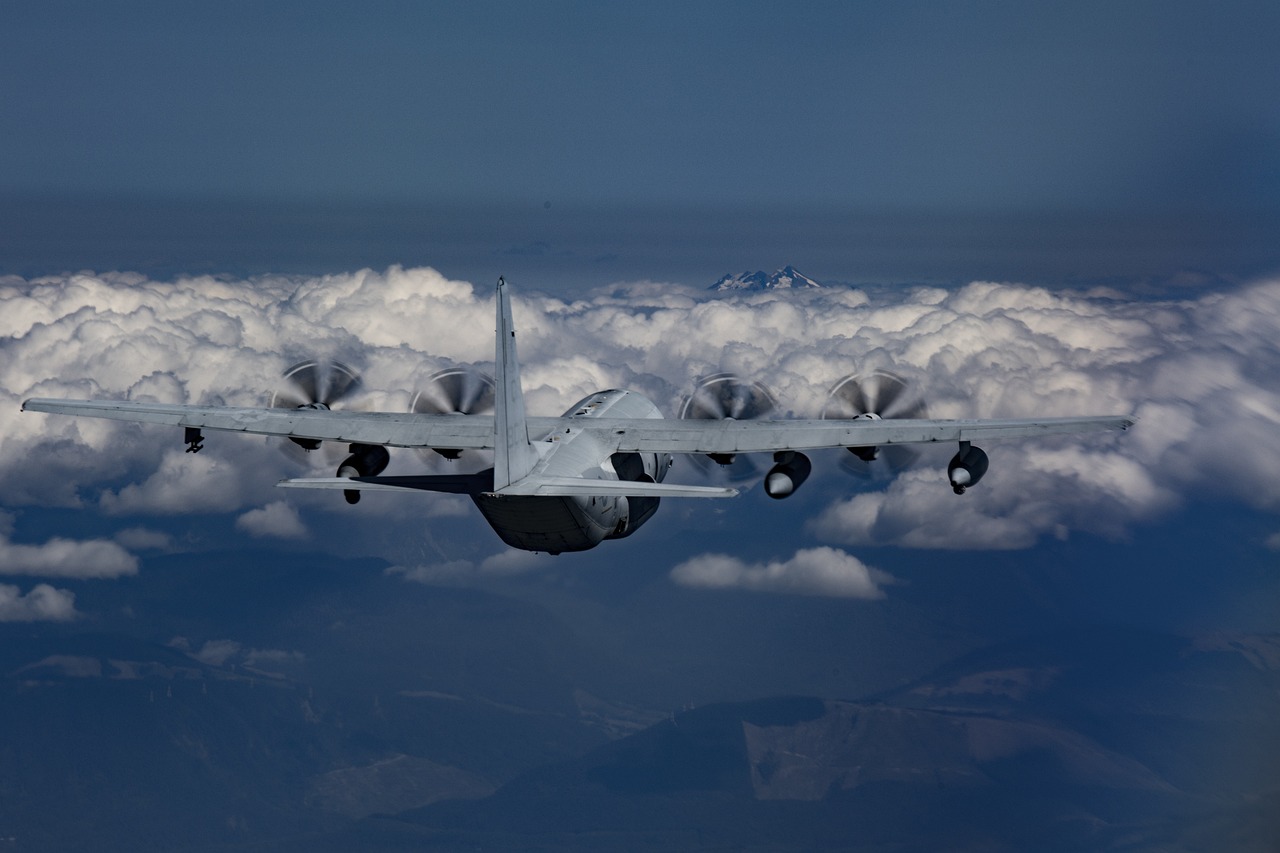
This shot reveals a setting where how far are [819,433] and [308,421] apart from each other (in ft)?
93.0

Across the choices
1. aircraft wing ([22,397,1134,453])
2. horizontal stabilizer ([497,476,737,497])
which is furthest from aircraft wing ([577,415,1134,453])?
horizontal stabilizer ([497,476,737,497])

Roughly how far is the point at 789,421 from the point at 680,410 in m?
6.30

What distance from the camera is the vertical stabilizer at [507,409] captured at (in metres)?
45.5

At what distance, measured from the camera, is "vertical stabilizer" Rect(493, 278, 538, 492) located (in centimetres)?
4547

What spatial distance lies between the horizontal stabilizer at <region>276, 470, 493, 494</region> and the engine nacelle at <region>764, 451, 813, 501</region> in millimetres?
16695

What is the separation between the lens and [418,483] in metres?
46.8

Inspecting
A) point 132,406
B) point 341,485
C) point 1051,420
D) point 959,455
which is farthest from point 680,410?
A: point 132,406

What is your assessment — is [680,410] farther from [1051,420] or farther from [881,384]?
[1051,420]

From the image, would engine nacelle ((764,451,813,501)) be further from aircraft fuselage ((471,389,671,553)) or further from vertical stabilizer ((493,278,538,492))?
vertical stabilizer ((493,278,538,492))

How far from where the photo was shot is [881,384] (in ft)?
208

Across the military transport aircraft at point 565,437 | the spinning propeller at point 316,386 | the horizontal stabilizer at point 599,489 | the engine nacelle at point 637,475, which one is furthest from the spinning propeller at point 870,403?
the spinning propeller at point 316,386

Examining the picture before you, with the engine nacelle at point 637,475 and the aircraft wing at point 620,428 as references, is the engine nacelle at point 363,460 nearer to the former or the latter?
the aircraft wing at point 620,428

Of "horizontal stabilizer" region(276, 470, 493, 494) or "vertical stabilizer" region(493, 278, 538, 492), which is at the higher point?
"vertical stabilizer" region(493, 278, 538, 492)

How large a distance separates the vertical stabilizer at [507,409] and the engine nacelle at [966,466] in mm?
24207
